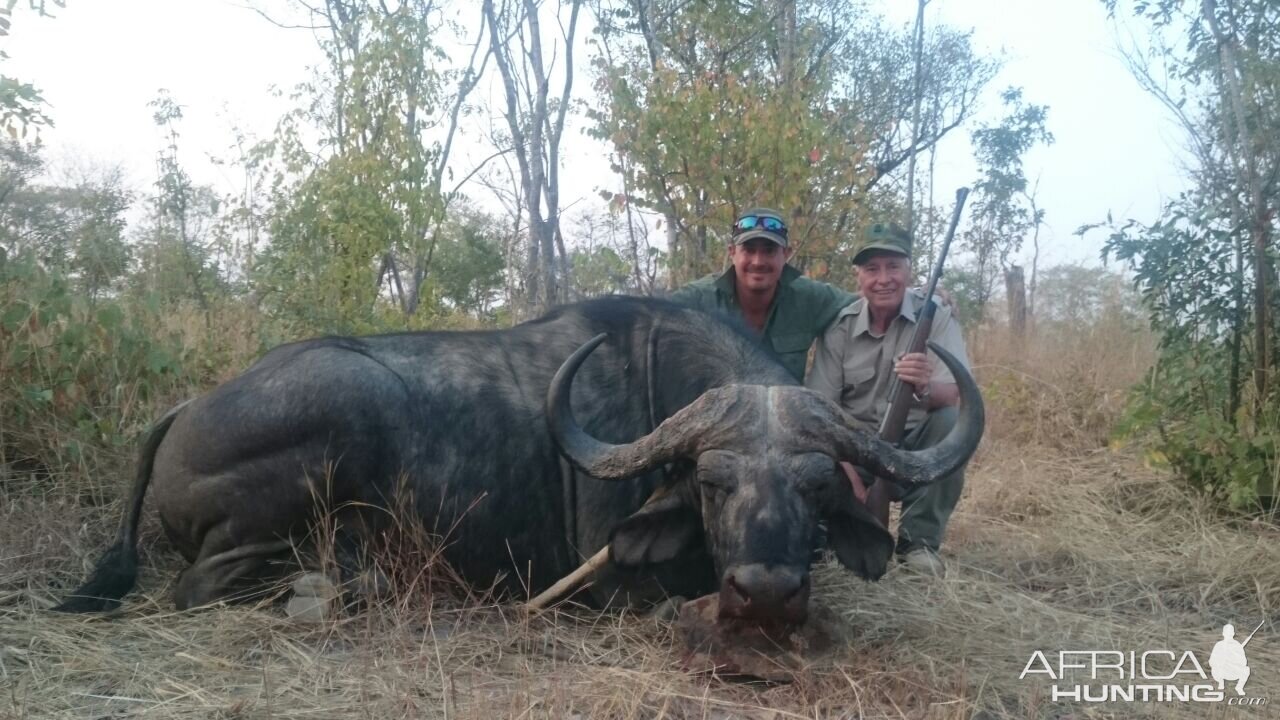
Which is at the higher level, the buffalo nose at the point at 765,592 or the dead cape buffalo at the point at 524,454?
the dead cape buffalo at the point at 524,454

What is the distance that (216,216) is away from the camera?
8.96 meters

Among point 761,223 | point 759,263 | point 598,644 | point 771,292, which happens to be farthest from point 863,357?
point 598,644

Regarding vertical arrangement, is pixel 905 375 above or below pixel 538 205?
below

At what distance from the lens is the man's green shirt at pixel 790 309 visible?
508cm

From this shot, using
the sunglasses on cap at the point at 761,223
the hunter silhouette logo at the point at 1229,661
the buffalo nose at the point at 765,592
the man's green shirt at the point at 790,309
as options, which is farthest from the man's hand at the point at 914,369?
the buffalo nose at the point at 765,592

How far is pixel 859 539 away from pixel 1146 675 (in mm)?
960

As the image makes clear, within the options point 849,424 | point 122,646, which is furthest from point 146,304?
point 849,424

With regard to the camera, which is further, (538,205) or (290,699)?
(538,205)

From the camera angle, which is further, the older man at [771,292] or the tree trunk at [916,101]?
the tree trunk at [916,101]

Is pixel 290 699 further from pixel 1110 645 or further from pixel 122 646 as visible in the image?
pixel 1110 645

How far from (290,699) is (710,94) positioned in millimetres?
5258

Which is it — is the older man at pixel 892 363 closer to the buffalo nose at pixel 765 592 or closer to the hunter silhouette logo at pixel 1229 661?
the hunter silhouette logo at pixel 1229 661

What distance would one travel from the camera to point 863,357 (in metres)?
5.09

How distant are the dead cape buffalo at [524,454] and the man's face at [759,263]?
32.9 inches
